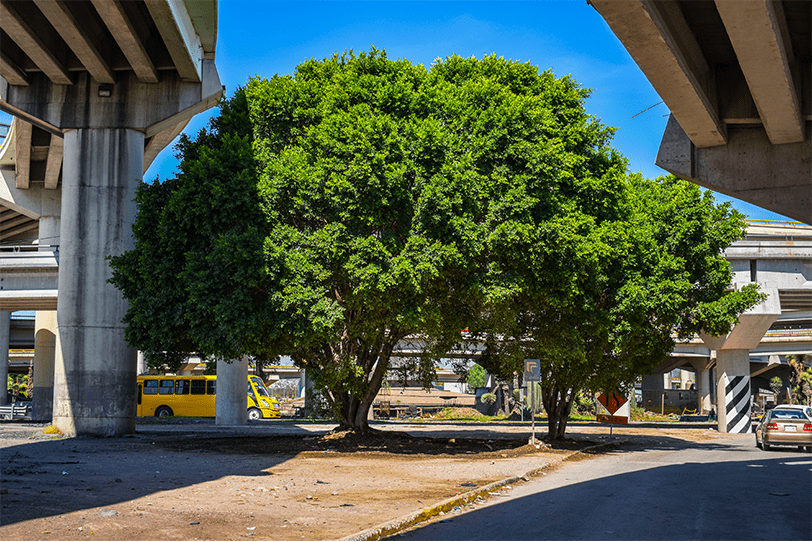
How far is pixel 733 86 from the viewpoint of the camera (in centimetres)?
1277

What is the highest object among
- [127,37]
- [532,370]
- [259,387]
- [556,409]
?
[127,37]

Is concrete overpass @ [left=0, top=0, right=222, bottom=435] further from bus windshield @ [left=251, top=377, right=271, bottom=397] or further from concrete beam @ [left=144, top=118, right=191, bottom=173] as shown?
bus windshield @ [left=251, top=377, right=271, bottom=397]

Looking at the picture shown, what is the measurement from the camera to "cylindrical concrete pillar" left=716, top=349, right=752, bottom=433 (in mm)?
34406

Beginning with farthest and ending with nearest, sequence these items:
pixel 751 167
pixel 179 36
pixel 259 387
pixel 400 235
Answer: pixel 259 387 → pixel 179 36 → pixel 400 235 → pixel 751 167

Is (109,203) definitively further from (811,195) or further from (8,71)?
(811,195)

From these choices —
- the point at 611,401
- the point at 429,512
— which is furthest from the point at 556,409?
the point at 429,512

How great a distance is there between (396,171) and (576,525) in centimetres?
1071

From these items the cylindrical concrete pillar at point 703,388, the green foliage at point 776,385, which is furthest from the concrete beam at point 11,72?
the green foliage at point 776,385

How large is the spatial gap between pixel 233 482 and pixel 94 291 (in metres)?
13.8

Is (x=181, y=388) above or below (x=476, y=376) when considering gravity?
above

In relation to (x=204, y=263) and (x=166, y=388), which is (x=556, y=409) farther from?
(x=166, y=388)

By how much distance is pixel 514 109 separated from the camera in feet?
62.5

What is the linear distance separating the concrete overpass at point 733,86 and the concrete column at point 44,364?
130 ft

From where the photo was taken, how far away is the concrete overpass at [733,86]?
912cm
